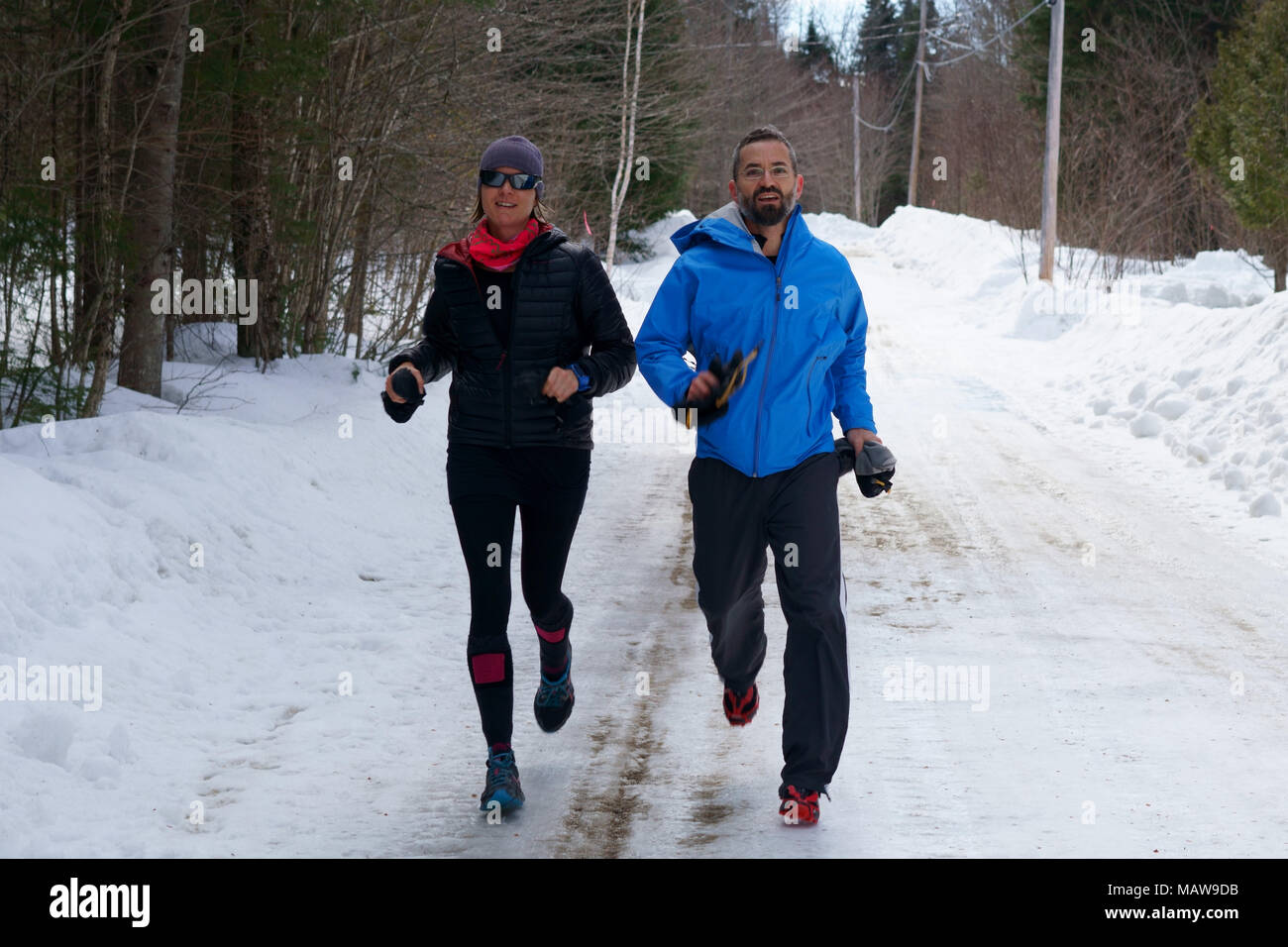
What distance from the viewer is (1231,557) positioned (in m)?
7.62

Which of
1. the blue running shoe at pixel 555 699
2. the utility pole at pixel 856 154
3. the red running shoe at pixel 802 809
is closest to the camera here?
the red running shoe at pixel 802 809

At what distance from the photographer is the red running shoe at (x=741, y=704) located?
4809 mm

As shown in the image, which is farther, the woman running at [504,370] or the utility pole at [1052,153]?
the utility pole at [1052,153]

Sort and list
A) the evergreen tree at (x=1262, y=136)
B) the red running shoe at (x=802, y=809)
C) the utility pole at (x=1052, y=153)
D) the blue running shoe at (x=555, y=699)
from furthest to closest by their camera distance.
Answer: the utility pole at (x=1052, y=153) < the evergreen tree at (x=1262, y=136) < the blue running shoe at (x=555, y=699) < the red running shoe at (x=802, y=809)

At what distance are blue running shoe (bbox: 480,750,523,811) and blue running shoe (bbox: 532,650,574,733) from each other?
1.80 feet

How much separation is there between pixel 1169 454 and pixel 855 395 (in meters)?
7.05

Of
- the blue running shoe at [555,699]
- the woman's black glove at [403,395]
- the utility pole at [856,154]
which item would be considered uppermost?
the utility pole at [856,154]

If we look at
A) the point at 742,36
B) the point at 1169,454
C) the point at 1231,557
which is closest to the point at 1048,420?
the point at 1169,454

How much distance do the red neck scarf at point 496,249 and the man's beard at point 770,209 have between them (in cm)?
70

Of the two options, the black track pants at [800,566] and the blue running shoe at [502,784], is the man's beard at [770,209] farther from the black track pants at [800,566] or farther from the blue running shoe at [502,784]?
the blue running shoe at [502,784]

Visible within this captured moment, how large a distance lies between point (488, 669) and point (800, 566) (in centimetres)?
105

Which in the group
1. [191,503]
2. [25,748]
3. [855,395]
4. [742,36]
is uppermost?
[742,36]

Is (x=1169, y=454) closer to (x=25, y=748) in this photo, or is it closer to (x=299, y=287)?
(x=299, y=287)

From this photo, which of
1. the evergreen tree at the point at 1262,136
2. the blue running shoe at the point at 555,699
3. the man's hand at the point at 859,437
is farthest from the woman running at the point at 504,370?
the evergreen tree at the point at 1262,136
